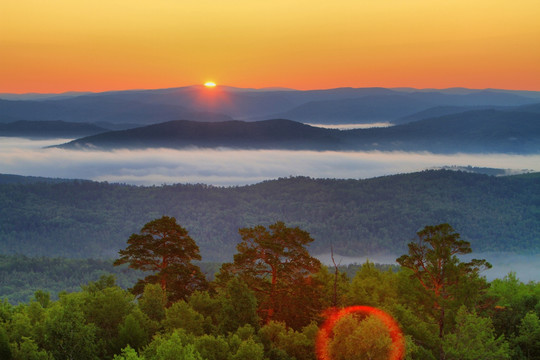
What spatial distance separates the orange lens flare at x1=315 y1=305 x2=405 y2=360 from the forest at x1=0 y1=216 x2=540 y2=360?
19cm

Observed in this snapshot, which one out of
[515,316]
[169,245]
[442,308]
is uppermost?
[169,245]

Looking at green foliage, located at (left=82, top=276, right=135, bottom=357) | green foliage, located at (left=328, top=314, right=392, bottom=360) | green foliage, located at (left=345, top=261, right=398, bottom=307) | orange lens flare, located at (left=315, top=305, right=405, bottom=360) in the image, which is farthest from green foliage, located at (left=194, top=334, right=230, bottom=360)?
green foliage, located at (left=345, top=261, right=398, bottom=307)

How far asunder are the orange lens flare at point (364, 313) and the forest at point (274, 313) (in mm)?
186

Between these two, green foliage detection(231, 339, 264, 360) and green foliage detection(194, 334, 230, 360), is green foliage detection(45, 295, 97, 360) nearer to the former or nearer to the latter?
green foliage detection(194, 334, 230, 360)

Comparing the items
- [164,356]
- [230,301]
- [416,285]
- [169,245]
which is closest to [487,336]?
[416,285]

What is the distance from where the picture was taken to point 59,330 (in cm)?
3675

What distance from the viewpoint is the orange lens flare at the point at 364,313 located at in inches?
1465

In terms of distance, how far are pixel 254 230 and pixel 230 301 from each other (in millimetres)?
11010

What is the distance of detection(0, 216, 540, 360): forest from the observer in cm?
3697

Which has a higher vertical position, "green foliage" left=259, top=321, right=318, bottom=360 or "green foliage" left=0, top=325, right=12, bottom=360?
"green foliage" left=0, top=325, right=12, bottom=360

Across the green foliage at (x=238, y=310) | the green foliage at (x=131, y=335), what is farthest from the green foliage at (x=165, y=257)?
the green foliage at (x=131, y=335)

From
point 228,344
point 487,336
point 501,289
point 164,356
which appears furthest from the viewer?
point 501,289

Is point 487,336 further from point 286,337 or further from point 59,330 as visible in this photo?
point 59,330

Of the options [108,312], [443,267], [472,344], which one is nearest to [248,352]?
[108,312]
